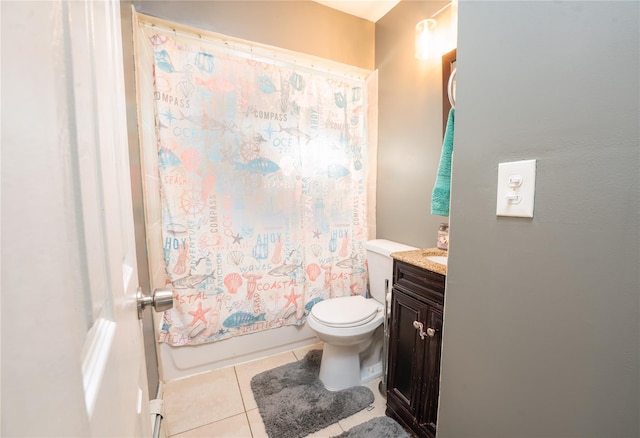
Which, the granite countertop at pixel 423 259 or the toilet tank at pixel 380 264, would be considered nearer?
the granite countertop at pixel 423 259

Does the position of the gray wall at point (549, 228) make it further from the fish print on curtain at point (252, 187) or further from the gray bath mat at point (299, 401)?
the fish print on curtain at point (252, 187)

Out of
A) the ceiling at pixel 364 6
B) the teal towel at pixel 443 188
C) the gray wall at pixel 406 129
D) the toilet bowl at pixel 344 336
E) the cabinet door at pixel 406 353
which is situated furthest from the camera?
the ceiling at pixel 364 6

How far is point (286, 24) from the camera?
5.78ft

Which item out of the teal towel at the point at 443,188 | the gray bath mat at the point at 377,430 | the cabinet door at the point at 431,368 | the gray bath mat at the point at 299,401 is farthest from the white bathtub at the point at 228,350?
the teal towel at the point at 443,188

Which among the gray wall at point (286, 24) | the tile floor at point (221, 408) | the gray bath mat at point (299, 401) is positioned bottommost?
the tile floor at point (221, 408)

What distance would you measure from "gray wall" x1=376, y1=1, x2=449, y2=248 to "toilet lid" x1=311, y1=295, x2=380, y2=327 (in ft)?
1.73

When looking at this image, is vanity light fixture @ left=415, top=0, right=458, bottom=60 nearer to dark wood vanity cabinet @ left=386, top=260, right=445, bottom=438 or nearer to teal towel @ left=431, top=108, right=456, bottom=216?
teal towel @ left=431, top=108, right=456, bottom=216

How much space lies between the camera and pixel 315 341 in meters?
2.02

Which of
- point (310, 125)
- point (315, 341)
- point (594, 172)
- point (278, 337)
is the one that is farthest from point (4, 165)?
point (315, 341)

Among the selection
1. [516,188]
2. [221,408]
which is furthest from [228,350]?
[516,188]

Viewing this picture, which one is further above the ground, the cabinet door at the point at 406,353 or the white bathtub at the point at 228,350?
the cabinet door at the point at 406,353

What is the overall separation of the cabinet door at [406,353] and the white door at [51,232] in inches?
46.9

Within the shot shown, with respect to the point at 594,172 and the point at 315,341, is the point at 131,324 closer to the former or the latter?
the point at 594,172

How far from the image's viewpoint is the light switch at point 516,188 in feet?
1.81
